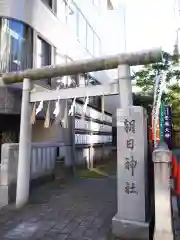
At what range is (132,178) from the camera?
19.0 ft

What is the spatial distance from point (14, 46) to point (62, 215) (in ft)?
24.5

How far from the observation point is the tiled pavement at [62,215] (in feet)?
18.6

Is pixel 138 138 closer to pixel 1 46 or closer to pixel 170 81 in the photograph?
pixel 1 46

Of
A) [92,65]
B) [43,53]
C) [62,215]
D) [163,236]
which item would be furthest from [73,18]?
[163,236]

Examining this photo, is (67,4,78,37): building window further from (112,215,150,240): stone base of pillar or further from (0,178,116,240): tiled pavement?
(112,215,150,240): stone base of pillar

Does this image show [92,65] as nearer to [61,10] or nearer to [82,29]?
[61,10]

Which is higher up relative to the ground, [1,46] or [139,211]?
[1,46]

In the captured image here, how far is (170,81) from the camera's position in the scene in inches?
659

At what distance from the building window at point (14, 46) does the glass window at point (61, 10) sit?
3.86 m

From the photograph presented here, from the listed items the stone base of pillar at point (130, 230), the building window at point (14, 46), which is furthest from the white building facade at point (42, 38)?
the stone base of pillar at point (130, 230)

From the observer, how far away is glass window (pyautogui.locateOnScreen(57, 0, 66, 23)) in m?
14.5

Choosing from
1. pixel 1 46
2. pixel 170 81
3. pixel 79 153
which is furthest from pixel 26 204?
pixel 170 81

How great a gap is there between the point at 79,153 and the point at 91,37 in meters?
10.9

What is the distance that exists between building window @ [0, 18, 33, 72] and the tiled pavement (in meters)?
5.40
